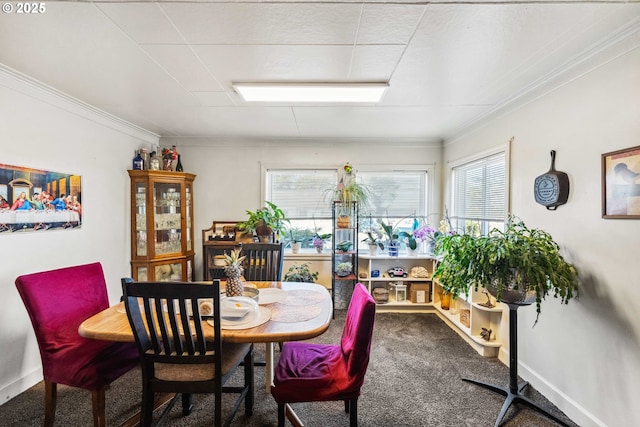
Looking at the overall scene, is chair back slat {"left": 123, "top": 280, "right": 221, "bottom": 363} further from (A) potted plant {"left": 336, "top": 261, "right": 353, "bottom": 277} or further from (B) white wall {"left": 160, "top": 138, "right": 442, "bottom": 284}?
(B) white wall {"left": 160, "top": 138, "right": 442, "bottom": 284}

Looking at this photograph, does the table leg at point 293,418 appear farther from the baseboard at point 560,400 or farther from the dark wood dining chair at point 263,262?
the baseboard at point 560,400

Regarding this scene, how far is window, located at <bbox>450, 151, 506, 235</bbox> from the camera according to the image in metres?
2.86

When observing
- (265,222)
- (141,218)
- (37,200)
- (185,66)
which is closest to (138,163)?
(141,218)

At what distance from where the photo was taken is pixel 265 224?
3592mm

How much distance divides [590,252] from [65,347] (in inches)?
129

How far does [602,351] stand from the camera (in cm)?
175

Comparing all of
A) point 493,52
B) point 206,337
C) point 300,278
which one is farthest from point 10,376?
point 493,52

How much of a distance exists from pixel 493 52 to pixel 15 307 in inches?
147

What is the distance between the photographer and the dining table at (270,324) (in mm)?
1506

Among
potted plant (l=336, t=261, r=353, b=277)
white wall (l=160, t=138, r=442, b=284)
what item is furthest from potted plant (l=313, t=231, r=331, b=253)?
white wall (l=160, t=138, r=442, b=284)

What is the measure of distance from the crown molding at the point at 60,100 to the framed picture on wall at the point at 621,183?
3885 mm

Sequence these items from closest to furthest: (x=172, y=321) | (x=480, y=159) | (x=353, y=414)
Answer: (x=172, y=321) → (x=353, y=414) → (x=480, y=159)

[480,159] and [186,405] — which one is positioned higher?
[480,159]

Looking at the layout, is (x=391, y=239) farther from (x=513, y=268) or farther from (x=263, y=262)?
(x=513, y=268)
